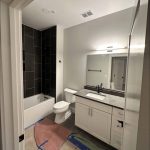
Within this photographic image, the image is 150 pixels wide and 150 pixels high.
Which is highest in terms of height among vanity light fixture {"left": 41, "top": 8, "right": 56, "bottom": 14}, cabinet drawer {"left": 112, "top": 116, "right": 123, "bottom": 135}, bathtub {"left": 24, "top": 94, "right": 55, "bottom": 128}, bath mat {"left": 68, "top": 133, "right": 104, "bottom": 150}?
vanity light fixture {"left": 41, "top": 8, "right": 56, "bottom": 14}

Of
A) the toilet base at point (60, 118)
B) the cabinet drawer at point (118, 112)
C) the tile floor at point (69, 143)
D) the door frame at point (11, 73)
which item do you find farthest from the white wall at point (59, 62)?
the door frame at point (11, 73)

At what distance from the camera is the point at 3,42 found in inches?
26.5

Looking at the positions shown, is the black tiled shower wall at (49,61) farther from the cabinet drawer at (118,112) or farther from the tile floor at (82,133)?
the cabinet drawer at (118,112)

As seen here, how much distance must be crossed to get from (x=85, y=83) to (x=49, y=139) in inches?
57.6

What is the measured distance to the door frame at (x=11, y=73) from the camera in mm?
669

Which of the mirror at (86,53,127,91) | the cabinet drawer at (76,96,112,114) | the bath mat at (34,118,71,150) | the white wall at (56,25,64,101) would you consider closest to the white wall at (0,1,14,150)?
the bath mat at (34,118,71,150)

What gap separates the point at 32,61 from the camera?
9.86 feet

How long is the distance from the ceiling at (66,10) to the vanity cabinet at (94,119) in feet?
5.89

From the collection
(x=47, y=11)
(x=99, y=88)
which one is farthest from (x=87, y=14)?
(x=99, y=88)

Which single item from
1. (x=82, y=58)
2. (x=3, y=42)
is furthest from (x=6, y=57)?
(x=82, y=58)

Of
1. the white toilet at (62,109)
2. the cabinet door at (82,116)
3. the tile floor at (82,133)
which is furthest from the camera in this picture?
the white toilet at (62,109)

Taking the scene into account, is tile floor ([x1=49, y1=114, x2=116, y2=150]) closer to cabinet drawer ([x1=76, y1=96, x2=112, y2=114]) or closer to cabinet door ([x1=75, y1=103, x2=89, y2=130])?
cabinet door ([x1=75, y1=103, x2=89, y2=130])

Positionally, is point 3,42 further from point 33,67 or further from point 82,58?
point 33,67

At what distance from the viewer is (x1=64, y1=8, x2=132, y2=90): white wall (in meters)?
2.00
